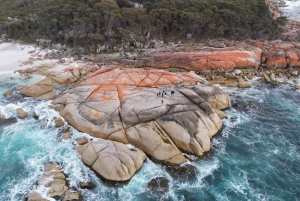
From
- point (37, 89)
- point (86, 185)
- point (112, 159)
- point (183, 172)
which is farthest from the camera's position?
point (37, 89)

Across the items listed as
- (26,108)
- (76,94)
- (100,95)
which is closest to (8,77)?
(26,108)

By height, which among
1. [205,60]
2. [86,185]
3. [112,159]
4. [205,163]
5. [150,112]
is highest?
[205,60]

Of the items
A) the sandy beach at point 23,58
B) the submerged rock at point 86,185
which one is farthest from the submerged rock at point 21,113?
the submerged rock at point 86,185

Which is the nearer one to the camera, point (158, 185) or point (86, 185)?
point (86, 185)

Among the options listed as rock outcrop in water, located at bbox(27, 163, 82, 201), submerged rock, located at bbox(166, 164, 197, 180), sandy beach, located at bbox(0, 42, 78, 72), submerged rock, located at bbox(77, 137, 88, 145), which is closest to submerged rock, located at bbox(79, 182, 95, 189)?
rock outcrop in water, located at bbox(27, 163, 82, 201)

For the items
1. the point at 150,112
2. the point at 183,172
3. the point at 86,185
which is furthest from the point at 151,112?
the point at 86,185

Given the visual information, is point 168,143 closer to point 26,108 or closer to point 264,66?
point 26,108

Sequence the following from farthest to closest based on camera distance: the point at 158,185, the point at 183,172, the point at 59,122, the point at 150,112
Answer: the point at 59,122 < the point at 150,112 < the point at 183,172 < the point at 158,185

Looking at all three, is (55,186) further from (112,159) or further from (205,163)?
(205,163)
